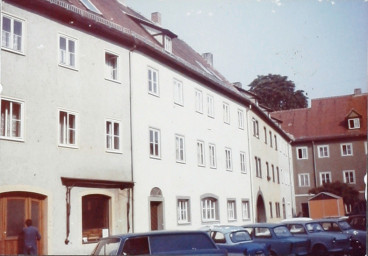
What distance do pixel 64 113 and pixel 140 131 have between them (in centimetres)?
382

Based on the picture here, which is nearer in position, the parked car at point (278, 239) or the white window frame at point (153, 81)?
the parked car at point (278, 239)

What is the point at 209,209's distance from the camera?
21297 millimetres

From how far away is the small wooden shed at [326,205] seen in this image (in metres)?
20.8

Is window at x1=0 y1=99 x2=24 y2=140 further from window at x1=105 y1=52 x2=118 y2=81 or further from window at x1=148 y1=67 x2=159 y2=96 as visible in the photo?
window at x1=148 y1=67 x2=159 y2=96

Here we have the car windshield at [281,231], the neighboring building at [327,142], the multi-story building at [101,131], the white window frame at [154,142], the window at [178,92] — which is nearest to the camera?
the multi-story building at [101,131]

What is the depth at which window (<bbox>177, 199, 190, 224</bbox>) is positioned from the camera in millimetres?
18766

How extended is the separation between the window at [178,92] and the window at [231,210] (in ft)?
20.5

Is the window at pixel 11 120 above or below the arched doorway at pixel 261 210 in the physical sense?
above

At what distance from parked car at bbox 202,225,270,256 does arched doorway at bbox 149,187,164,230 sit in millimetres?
4675

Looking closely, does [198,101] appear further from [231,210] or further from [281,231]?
[281,231]

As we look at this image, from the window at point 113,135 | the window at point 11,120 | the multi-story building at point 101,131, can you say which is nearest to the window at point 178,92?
the multi-story building at point 101,131

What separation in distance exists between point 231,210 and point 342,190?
601 cm

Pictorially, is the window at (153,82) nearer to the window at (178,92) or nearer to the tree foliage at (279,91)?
the window at (178,92)

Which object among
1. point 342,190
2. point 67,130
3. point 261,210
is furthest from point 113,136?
point 261,210
